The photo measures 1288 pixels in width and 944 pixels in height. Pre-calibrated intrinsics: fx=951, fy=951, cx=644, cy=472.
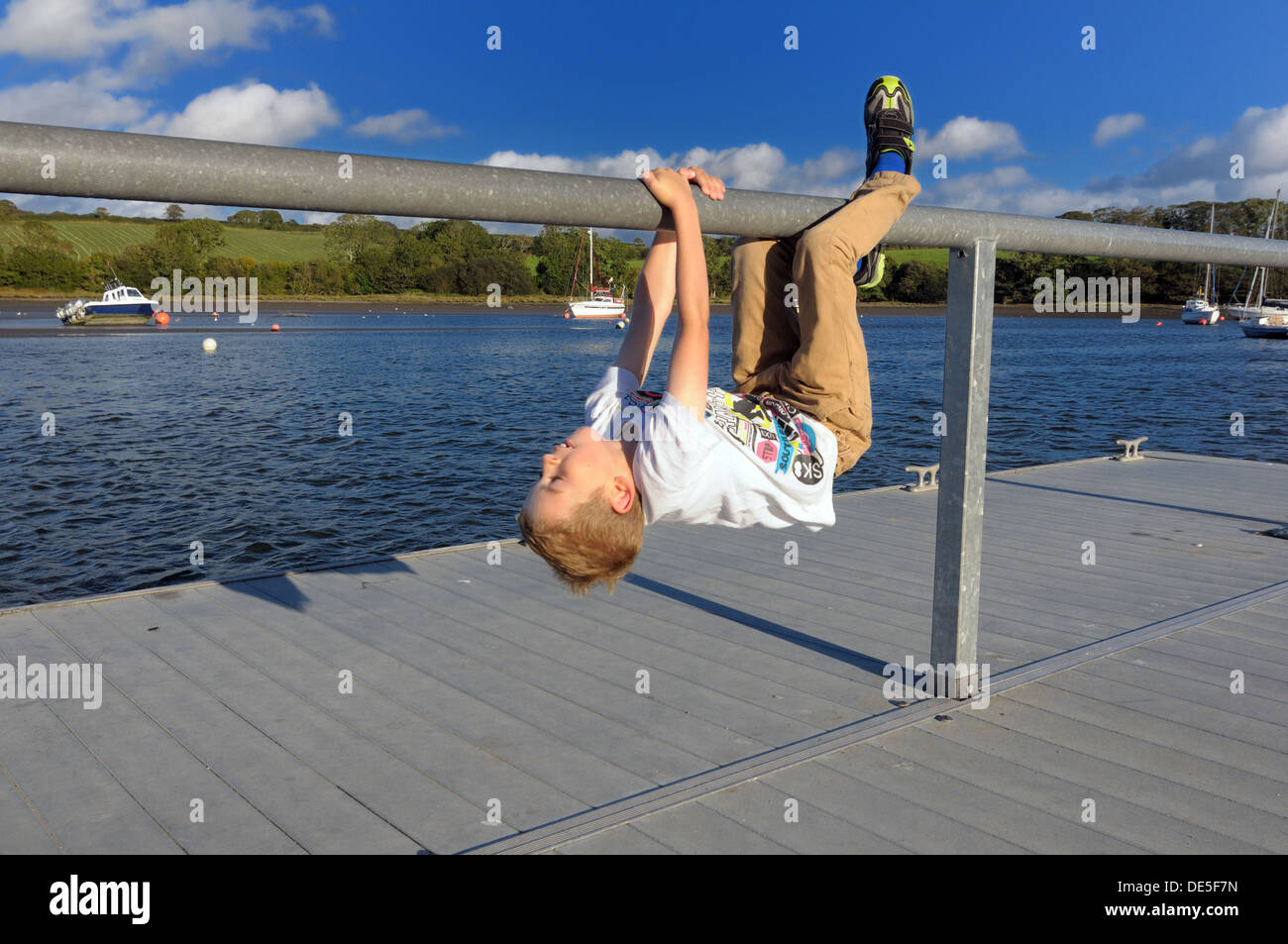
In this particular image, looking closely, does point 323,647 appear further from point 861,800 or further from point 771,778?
point 861,800

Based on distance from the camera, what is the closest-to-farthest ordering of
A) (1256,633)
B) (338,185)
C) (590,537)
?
(338,185)
(590,537)
(1256,633)

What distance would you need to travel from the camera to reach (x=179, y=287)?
258 ft

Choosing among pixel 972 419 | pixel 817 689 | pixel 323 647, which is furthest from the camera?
pixel 323 647

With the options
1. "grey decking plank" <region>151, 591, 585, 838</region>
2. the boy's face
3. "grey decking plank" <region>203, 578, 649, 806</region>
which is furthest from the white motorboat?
the boy's face

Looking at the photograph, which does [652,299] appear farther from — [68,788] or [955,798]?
[68,788]

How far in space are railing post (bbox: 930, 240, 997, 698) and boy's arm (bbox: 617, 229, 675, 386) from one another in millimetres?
1429

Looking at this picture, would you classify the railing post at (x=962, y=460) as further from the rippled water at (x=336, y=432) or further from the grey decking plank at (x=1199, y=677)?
the rippled water at (x=336, y=432)

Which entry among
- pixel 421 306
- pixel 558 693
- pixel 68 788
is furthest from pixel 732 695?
pixel 421 306

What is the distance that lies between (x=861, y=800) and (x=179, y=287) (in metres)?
86.5

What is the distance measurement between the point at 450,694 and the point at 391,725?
1.21ft

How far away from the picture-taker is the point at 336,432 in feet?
74.7

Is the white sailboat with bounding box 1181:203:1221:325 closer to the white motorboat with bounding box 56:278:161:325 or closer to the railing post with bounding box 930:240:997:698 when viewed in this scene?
the white motorboat with bounding box 56:278:161:325
